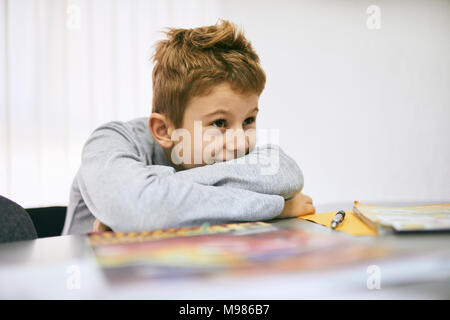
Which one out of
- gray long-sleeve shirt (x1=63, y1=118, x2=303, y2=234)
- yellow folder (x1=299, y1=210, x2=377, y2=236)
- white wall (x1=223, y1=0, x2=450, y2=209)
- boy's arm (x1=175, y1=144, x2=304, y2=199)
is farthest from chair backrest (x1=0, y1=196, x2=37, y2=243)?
white wall (x1=223, y1=0, x2=450, y2=209)

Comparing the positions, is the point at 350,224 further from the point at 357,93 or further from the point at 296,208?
the point at 357,93

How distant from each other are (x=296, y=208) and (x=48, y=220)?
0.70m

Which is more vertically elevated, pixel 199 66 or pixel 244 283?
pixel 199 66

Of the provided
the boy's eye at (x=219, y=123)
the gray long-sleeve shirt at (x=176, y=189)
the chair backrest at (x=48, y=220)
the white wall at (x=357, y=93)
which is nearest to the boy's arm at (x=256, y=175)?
the gray long-sleeve shirt at (x=176, y=189)

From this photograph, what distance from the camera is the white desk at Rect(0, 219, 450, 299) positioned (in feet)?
0.87

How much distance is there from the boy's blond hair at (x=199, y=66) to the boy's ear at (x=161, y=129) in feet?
0.06

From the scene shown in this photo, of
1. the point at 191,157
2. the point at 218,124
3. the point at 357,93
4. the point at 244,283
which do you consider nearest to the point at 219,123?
the point at 218,124

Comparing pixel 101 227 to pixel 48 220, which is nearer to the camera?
pixel 101 227

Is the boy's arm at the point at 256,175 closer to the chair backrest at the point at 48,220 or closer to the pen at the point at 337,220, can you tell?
the pen at the point at 337,220

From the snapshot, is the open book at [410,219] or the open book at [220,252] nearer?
the open book at [220,252]

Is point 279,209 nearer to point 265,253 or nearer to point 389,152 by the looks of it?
point 265,253

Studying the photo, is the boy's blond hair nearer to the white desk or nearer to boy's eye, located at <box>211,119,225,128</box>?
boy's eye, located at <box>211,119,225,128</box>

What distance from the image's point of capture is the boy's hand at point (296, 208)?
67 centimetres

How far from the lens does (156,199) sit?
533 mm
